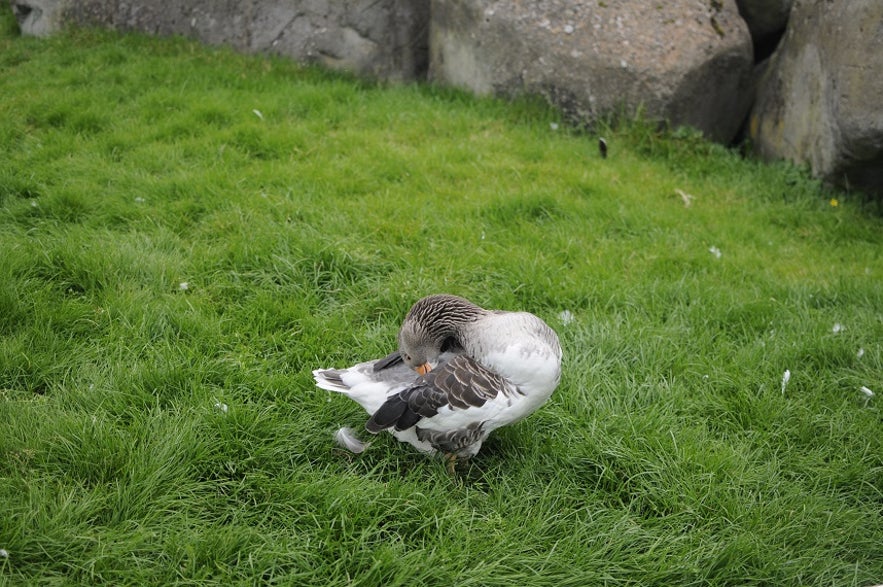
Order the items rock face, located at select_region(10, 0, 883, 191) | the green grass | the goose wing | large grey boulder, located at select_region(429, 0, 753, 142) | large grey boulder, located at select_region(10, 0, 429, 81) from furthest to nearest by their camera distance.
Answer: large grey boulder, located at select_region(10, 0, 429, 81) → large grey boulder, located at select_region(429, 0, 753, 142) → rock face, located at select_region(10, 0, 883, 191) → the goose wing → the green grass

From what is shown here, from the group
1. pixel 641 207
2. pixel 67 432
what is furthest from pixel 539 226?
pixel 67 432

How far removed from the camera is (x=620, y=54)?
22.1 feet

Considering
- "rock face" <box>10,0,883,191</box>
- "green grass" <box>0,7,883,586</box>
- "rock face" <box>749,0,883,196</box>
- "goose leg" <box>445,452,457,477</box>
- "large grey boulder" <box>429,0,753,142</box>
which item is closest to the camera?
"green grass" <box>0,7,883,586</box>

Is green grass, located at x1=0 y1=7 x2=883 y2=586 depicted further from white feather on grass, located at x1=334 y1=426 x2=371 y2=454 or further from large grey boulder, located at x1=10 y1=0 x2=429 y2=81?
large grey boulder, located at x1=10 y1=0 x2=429 y2=81

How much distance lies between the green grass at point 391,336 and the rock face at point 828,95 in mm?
305

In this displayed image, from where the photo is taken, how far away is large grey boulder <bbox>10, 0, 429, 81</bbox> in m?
7.54

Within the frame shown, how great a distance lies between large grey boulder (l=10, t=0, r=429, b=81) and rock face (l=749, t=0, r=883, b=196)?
11.4 feet

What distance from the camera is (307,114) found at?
6.69 meters

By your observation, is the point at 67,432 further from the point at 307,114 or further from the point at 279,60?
the point at 279,60

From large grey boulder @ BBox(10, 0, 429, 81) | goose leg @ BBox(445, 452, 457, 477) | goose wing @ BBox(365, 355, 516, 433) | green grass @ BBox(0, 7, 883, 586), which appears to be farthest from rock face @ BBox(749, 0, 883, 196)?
goose leg @ BBox(445, 452, 457, 477)

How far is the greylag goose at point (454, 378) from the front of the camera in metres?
3.13

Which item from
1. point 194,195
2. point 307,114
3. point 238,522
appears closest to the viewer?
point 238,522

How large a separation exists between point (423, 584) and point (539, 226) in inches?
124

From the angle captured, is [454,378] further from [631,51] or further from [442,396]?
[631,51]
